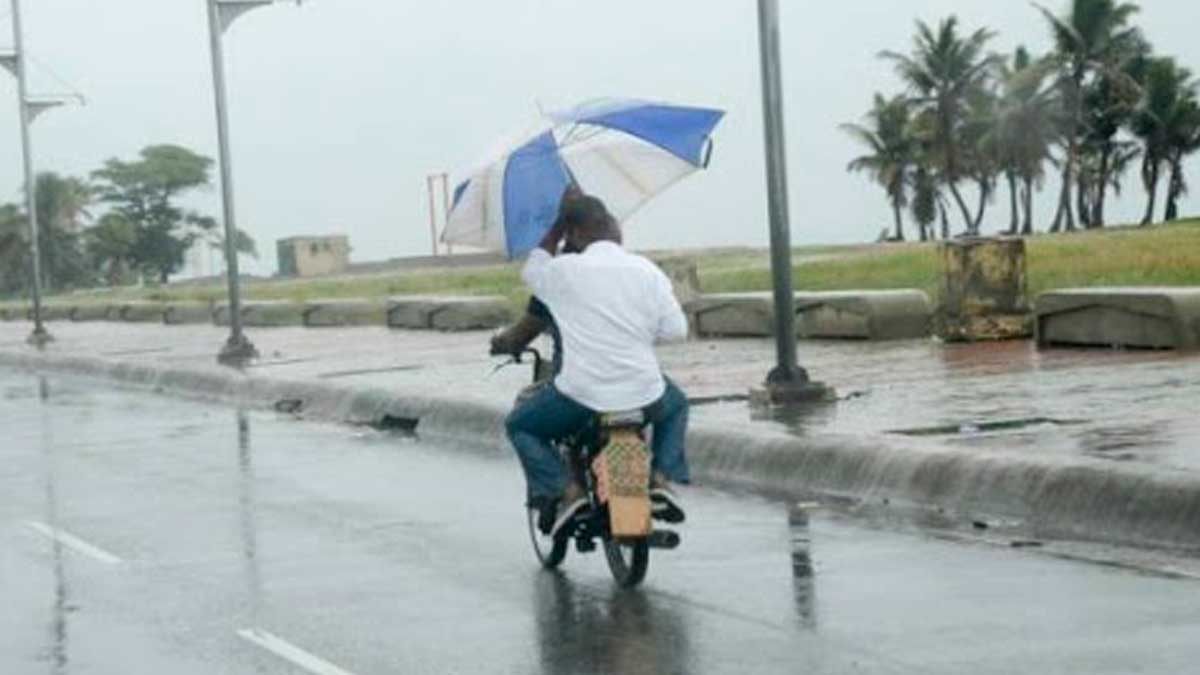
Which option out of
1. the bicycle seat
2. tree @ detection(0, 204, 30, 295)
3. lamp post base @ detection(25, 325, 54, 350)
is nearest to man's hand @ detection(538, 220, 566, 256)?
the bicycle seat

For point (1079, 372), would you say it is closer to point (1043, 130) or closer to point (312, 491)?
point (312, 491)

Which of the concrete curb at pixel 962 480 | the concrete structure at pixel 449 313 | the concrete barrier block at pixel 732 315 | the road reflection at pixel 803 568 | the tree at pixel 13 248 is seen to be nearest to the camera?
the road reflection at pixel 803 568

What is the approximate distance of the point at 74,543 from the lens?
1541 cm

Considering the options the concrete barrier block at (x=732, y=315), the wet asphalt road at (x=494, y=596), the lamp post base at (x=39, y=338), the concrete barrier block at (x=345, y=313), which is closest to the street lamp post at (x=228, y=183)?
the concrete barrier block at (x=732, y=315)

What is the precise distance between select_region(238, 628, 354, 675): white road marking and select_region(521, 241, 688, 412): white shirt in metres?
1.90

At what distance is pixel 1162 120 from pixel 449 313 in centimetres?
7420

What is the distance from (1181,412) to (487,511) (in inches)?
182

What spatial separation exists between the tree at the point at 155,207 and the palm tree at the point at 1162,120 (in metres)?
48.9

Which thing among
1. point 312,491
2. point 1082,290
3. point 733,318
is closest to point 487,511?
point 312,491

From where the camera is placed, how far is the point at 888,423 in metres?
17.8

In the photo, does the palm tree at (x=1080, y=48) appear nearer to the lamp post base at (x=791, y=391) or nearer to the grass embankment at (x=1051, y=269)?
the grass embankment at (x=1051, y=269)

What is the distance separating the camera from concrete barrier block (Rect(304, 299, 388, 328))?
4794 centimetres

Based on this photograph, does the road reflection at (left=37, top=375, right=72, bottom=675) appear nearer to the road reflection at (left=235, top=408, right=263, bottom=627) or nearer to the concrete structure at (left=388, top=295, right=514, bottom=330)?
the road reflection at (left=235, top=408, right=263, bottom=627)

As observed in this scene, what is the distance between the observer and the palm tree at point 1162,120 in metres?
110
